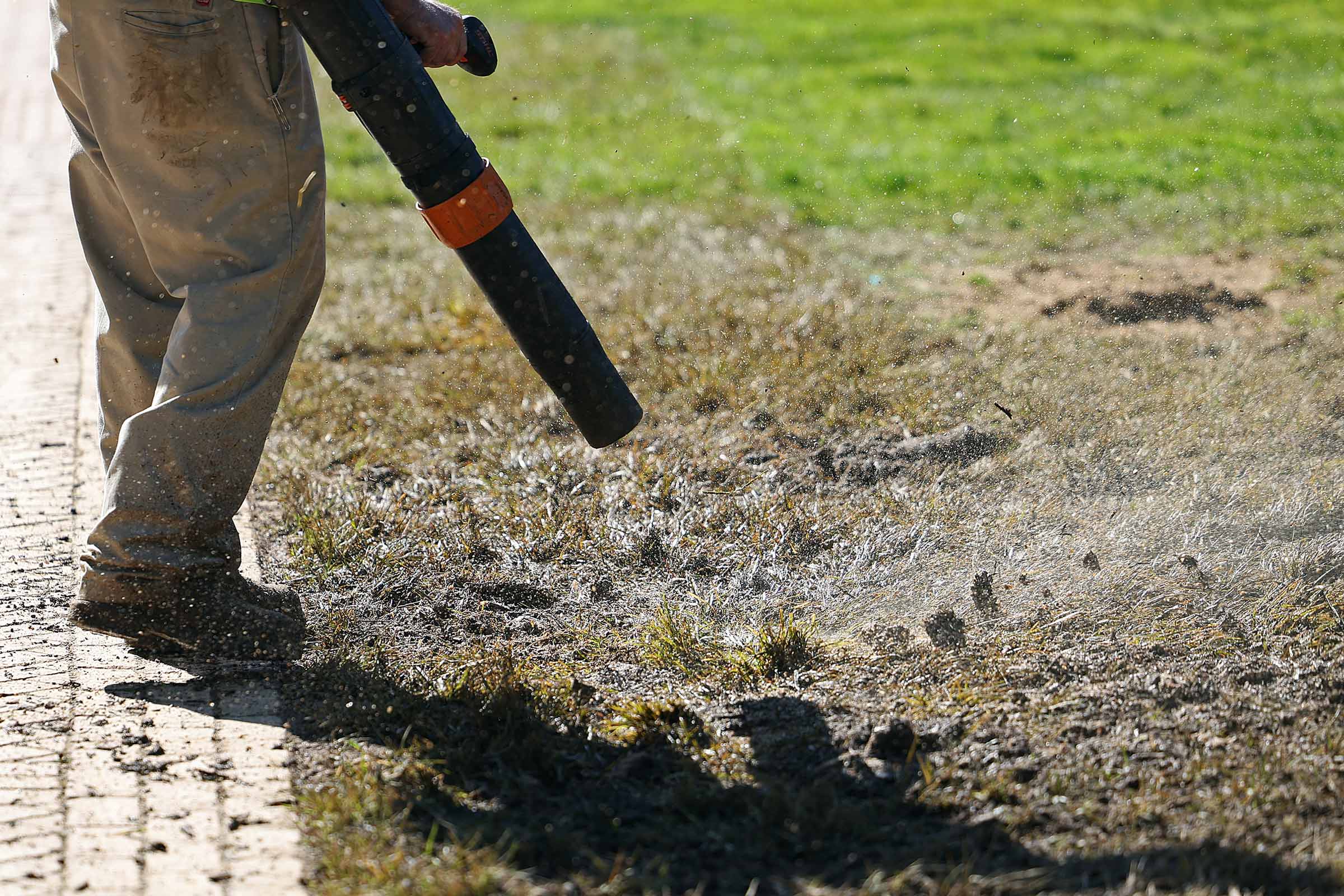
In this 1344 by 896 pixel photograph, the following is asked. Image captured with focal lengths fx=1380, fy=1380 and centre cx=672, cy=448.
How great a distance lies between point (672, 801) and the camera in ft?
8.59

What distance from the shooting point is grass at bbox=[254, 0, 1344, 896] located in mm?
2508

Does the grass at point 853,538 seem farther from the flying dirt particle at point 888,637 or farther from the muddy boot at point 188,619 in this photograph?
the muddy boot at point 188,619

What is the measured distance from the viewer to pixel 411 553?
3828 mm

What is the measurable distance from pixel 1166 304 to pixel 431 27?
3.28 metres

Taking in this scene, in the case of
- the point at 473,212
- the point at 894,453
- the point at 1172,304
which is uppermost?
the point at 473,212

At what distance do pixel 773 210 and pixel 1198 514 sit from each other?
4014 millimetres

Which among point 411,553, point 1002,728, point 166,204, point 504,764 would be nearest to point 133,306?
point 166,204

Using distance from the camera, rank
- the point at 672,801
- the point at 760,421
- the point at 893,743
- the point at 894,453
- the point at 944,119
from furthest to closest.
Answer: the point at 944,119 → the point at 760,421 → the point at 894,453 → the point at 893,743 → the point at 672,801

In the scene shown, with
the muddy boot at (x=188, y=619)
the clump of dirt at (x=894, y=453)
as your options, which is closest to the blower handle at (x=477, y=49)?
the muddy boot at (x=188, y=619)

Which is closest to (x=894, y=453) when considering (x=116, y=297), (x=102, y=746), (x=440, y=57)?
(x=440, y=57)

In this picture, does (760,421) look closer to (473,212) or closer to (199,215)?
(473,212)

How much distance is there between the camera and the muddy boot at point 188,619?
3.24 metres

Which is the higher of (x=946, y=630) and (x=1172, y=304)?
(x=1172, y=304)

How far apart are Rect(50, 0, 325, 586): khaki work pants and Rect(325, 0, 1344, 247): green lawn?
3466mm
